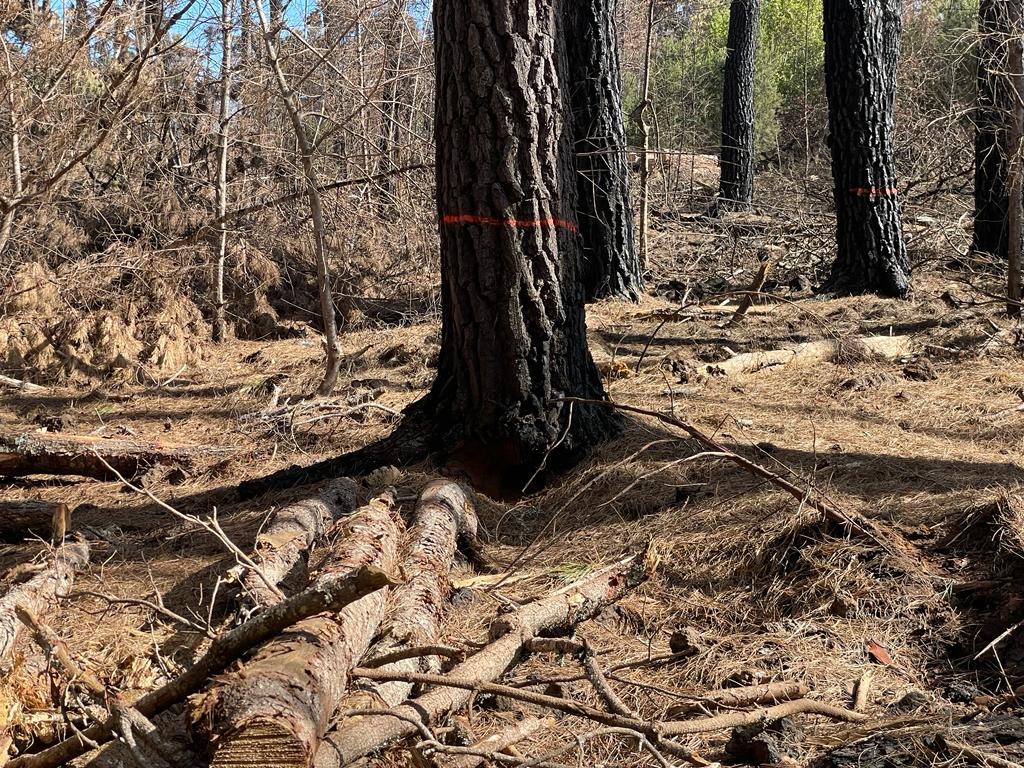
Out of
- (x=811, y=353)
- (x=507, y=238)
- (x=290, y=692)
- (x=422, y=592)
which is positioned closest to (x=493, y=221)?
(x=507, y=238)

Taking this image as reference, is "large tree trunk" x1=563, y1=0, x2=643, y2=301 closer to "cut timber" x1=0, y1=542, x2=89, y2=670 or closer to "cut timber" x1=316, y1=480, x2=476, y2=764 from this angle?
"cut timber" x1=316, y1=480, x2=476, y2=764

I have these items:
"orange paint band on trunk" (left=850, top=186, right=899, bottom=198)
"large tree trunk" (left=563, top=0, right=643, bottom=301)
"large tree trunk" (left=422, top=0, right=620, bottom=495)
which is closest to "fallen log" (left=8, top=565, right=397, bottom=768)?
"large tree trunk" (left=422, top=0, right=620, bottom=495)

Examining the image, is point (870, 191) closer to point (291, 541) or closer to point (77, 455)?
point (77, 455)

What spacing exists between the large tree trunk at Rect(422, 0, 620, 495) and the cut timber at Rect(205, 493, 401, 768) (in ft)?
6.97

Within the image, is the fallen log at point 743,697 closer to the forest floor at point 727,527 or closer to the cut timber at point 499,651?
the forest floor at point 727,527

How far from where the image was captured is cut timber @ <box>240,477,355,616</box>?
11.1ft

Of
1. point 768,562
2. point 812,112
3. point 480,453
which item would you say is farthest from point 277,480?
point 812,112

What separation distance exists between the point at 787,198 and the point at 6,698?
1370 centimetres

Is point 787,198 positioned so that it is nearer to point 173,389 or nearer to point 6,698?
point 173,389

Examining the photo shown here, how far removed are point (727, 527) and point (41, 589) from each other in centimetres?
275

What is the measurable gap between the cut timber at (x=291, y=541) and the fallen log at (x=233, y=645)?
68 cm

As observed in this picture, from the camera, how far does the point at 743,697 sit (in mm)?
2873

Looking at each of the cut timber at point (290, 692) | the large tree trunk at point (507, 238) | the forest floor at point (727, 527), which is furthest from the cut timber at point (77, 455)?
the cut timber at point (290, 692)

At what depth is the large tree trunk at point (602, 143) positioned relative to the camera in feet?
30.4
